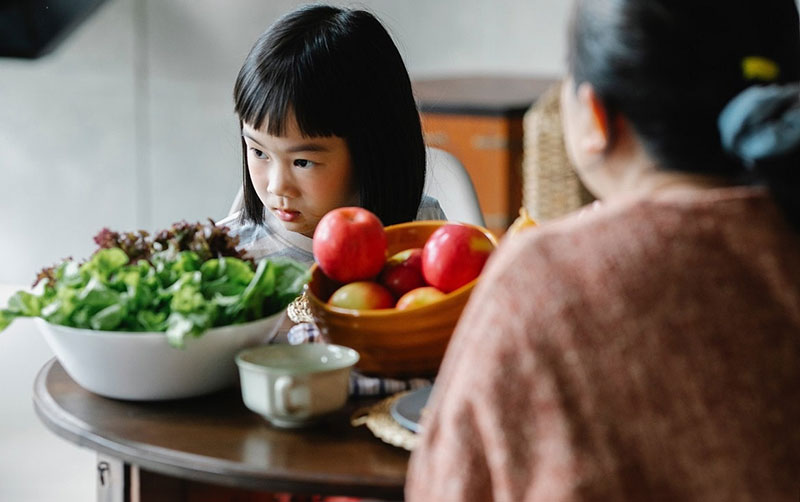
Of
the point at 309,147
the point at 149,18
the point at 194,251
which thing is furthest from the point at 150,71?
the point at 194,251

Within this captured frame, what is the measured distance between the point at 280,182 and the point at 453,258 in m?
0.54

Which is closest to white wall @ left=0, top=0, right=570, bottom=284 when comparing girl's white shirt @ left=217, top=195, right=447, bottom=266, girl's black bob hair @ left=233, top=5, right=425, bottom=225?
girl's white shirt @ left=217, top=195, right=447, bottom=266

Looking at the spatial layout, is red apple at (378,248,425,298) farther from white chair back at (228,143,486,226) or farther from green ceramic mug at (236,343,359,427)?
white chair back at (228,143,486,226)

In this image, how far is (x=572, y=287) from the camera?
2.91 ft

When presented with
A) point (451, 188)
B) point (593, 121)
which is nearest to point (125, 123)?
point (451, 188)

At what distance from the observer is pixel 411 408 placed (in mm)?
1156

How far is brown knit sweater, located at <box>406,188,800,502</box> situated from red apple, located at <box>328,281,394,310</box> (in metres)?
0.41

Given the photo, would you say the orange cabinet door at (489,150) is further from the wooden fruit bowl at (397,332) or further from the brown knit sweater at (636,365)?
the brown knit sweater at (636,365)

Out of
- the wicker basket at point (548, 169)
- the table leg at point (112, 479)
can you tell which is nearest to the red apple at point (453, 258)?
the table leg at point (112, 479)

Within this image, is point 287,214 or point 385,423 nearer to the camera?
point 385,423

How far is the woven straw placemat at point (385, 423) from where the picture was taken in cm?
108

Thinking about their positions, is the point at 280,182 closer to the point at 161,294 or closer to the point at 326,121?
the point at 326,121

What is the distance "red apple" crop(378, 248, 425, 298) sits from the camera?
137 centimetres

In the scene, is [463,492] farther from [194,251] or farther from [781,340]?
[194,251]
